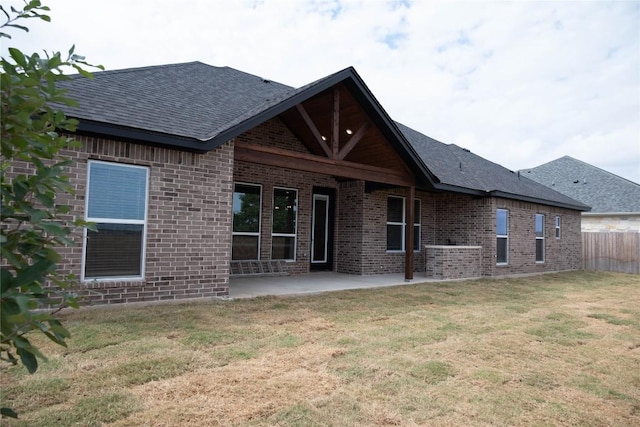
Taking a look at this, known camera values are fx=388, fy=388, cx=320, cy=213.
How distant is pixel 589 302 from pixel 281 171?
8.08 metres

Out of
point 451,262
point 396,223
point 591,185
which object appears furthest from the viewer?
point 591,185

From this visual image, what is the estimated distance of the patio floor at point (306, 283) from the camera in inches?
315

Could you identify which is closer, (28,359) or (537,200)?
(28,359)

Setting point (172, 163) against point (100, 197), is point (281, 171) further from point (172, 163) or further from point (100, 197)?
point (100, 197)

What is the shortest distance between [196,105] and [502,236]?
10762 millimetres

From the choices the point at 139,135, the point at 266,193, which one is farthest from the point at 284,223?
the point at 139,135

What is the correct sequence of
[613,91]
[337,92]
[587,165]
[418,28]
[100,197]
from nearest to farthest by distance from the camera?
[100,197] < [337,92] < [418,28] < [613,91] < [587,165]

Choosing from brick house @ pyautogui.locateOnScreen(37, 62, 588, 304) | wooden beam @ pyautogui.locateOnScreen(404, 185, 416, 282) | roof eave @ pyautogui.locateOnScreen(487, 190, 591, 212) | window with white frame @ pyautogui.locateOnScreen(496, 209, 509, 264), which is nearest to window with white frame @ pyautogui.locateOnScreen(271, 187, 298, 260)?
brick house @ pyautogui.locateOnScreen(37, 62, 588, 304)

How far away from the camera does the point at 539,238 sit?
15.1 metres

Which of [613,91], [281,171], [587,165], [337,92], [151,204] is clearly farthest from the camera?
[587,165]

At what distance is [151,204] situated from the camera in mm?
6348

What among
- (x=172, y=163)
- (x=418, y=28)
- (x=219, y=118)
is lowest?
(x=172, y=163)

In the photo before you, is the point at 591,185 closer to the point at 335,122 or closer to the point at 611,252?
the point at 611,252

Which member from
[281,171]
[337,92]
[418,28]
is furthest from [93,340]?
[418,28]
